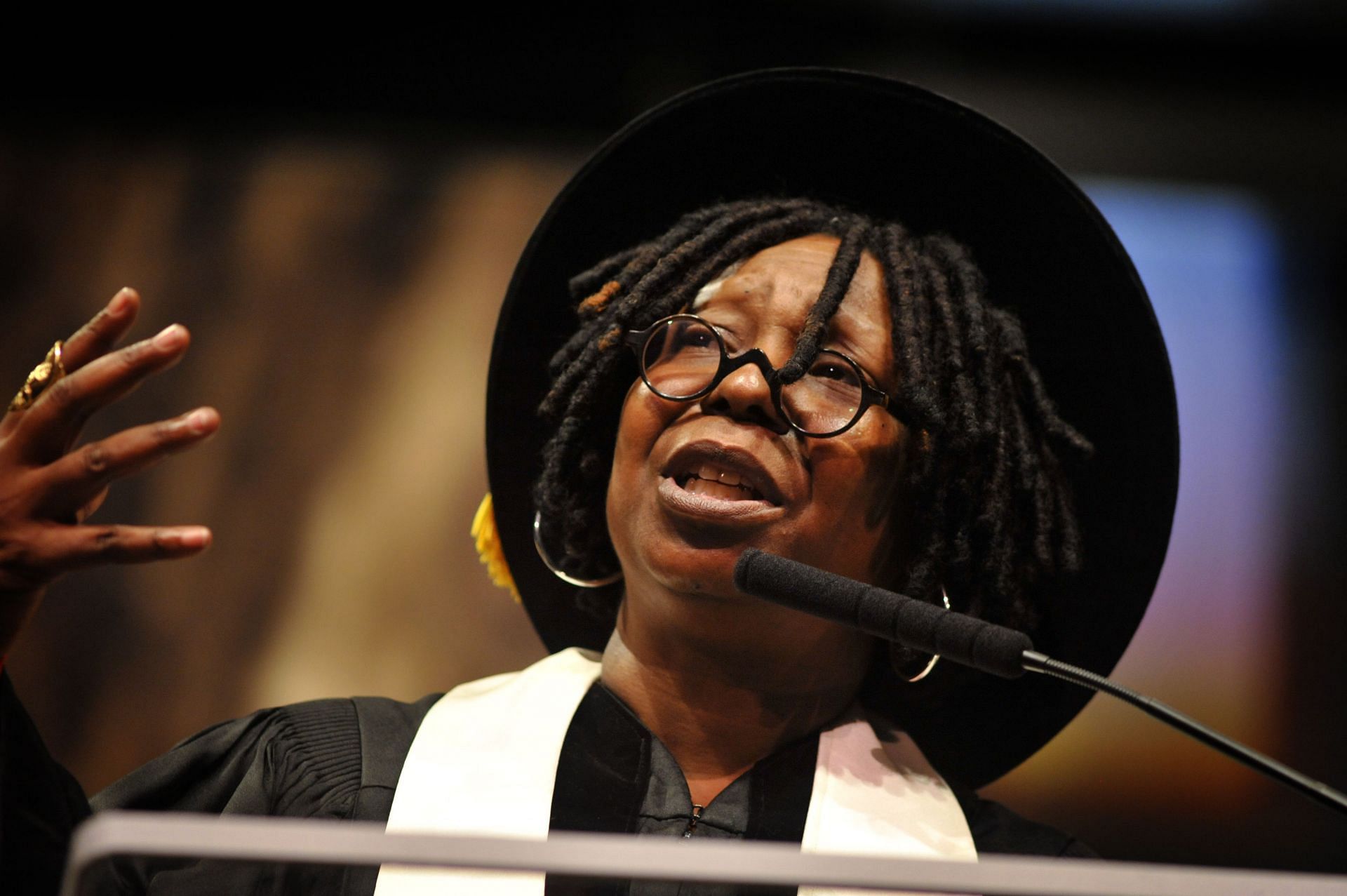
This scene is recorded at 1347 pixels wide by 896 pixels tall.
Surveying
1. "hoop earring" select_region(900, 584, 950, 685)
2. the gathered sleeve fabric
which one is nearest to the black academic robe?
the gathered sleeve fabric

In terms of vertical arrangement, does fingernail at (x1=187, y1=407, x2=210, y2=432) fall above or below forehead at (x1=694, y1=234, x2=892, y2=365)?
below

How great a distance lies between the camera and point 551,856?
63 centimetres

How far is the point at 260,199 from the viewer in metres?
1.90

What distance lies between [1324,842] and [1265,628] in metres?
0.34

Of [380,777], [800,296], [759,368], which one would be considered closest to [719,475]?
[759,368]

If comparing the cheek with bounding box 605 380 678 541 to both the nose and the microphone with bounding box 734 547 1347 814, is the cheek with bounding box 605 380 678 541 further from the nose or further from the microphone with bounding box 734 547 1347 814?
the microphone with bounding box 734 547 1347 814

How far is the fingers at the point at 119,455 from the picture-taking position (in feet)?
2.83

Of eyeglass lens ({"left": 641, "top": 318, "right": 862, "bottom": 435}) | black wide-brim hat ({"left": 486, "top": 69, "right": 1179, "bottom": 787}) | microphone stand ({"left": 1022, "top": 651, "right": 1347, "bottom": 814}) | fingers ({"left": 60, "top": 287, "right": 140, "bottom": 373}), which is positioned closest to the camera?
microphone stand ({"left": 1022, "top": 651, "right": 1347, "bottom": 814})

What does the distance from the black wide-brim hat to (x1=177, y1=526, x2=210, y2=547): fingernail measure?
0.59 m

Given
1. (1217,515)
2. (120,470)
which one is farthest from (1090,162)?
(120,470)

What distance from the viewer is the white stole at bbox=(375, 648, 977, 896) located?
1.09 m

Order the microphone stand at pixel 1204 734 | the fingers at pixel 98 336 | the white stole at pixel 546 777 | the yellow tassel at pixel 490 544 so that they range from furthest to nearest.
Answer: the yellow tassel at pixel 490 544, the white stole at pixel 546 777, the fingers at pixel 98 336, the microphone stand at pixel 1204 734

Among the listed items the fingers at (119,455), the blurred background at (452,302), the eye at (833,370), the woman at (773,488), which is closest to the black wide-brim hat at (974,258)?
the woman at (773,488)

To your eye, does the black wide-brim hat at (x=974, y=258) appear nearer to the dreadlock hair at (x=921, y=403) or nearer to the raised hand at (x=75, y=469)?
the dreadlock hair at (x=921, y=403)
